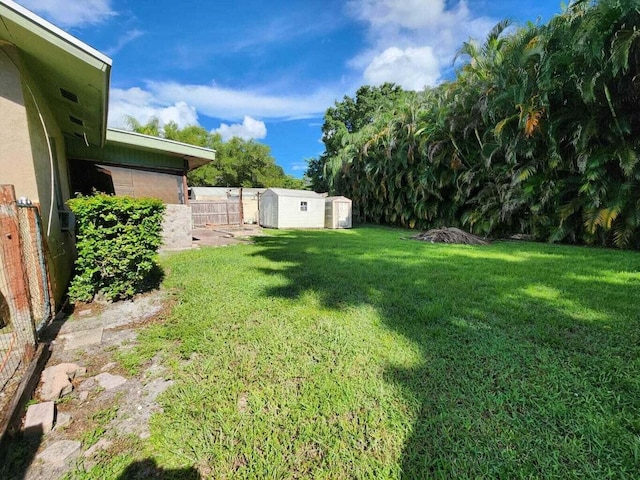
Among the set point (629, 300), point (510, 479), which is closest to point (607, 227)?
point (629, 300)

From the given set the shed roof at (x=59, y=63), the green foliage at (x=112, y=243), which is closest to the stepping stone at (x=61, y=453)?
the green foliage at (x=112, y=243)

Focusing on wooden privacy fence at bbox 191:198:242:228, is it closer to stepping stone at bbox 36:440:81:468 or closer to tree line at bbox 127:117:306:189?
stepping stone at bbox 36:440:81:468

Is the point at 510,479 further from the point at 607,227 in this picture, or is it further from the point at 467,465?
the point at 607,227

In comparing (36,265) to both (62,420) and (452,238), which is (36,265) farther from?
(452,238)

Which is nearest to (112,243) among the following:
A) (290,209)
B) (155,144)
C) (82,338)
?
(82,338)

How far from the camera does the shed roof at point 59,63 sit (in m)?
2.53

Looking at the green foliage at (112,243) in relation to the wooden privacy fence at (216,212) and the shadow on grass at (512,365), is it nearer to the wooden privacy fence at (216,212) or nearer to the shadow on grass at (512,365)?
the shadow on grass at (512,365)

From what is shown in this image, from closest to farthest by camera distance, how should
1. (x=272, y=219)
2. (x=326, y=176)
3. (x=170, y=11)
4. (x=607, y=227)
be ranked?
(x=607, y=227)
(x=170, y=11)
(x=272, y=219)
(x=326, y=176)

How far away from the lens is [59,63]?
320cm

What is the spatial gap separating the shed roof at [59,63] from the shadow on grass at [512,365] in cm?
324

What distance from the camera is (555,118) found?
24.7ft

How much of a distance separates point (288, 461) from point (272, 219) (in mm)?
14443

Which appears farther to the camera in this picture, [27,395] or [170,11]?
[170,11]

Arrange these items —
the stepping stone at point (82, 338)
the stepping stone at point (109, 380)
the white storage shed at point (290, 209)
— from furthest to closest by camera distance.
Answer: the white storage shed at point (290, 209) → the stepping stone at point (82, 338) → the stepping stone at point (109, 380)
